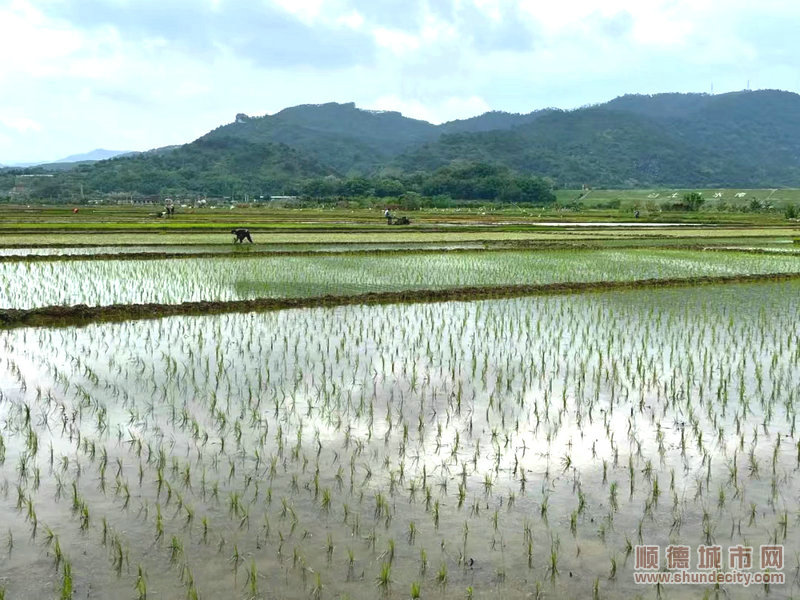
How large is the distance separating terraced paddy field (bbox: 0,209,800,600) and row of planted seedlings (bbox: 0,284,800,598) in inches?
0.7

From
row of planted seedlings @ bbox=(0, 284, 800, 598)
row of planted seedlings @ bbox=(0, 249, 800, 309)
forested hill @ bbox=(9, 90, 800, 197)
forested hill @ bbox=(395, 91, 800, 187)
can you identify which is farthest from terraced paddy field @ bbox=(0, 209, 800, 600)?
forested hill @ bbox=(395, 91, 800, 187)

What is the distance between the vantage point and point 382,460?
4430mm

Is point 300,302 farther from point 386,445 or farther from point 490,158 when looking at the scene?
point 490,158

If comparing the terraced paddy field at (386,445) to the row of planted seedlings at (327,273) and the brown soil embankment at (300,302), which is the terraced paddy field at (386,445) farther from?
the row of planted seedlings at (327,273)

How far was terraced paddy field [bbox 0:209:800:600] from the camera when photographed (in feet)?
10.6

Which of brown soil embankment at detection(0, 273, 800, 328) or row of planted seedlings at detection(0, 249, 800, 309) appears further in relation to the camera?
row of planted seedlings at detection(0, 249, 800, 309)

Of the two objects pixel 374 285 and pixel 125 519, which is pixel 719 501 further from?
pixel 374 285

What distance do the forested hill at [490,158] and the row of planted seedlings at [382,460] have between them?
74.5 m

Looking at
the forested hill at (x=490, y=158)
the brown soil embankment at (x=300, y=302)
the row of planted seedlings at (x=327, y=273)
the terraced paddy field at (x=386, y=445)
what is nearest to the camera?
the terraced paddy field at (x=386, y=445)

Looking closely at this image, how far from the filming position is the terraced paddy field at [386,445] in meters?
3.23

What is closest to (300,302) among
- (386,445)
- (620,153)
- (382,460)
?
(386,445)

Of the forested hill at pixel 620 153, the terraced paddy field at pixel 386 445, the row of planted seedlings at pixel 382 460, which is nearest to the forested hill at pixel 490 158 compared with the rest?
the forested hill at pixel 620 153

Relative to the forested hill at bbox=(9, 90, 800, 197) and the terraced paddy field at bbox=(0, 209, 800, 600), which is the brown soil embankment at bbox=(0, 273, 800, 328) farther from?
the forested hill at bbox=(9, 90, 800, 197)

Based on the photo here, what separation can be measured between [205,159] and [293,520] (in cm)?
11852
